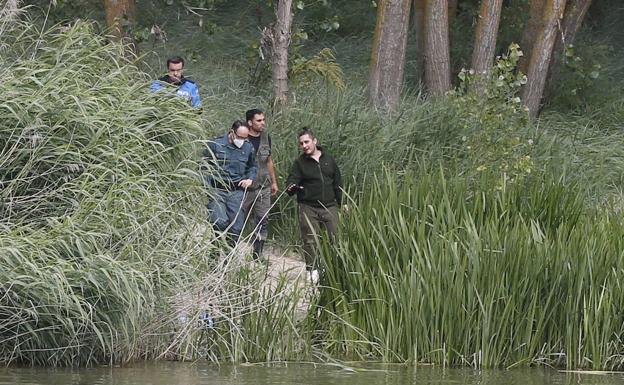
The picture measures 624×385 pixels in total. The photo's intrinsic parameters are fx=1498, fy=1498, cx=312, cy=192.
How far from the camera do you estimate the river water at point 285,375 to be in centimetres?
1016

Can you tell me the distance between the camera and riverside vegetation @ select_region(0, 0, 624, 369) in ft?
34.3

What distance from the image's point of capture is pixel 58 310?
10.2 meters

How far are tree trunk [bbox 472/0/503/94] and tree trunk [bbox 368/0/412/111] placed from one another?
121 centimetres

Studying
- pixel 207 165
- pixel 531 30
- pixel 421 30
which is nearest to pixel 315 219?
pixel 207 165

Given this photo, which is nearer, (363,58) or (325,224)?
(325,224)

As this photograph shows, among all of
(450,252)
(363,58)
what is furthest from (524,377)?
(363,58)

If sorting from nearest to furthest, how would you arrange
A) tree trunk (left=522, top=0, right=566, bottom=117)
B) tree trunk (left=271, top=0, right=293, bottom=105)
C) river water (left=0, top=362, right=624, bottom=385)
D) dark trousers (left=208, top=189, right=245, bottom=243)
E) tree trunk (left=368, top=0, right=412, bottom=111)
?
river water (left=0, top=362, right=624, bottom=385) → dark trousers (left=208, top=189, right=245, bottom=243) → tree trunk (left=271, top=0, right=293, bottom=105) → tree trunk (left=368, top=0, right=412, bottom=111) → tree trunk (left=522, top=0, right=566, bottom=117)

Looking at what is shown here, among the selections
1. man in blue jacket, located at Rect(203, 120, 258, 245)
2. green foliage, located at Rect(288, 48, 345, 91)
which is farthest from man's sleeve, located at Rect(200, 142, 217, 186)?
green foliage, located at Rect(288, 48, 345, 91)

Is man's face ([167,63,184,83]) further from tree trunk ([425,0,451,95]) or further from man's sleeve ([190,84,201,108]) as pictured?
tree trunk ([425,0,451,95])

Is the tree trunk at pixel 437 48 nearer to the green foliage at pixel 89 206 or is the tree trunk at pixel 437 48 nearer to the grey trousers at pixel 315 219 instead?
the grey trousers at pixel 315 219

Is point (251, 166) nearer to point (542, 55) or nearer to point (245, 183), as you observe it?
point (245, 183)

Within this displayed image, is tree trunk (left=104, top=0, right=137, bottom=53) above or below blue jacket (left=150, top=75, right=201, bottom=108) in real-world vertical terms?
above

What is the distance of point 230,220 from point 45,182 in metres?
2.45

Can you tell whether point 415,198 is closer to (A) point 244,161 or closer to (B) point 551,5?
(A) point 244,161
